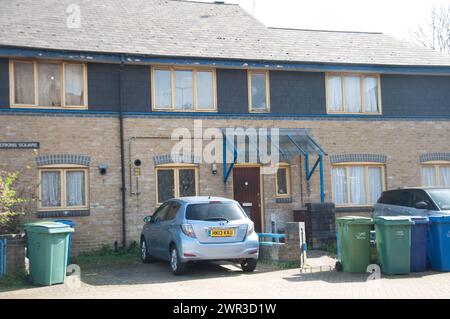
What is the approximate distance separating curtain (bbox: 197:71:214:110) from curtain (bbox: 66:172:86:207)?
13.1 ft

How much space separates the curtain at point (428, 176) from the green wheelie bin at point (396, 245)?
7731 millimetres

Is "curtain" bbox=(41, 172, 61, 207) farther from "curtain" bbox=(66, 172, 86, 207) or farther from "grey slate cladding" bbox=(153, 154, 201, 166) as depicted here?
"grey slate cladding" bbox=(153, 154, 201, 166)

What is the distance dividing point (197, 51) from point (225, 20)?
3.39 meters

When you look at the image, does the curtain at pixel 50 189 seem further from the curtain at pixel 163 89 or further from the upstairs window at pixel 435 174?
the upstairs window at pixel 435 174

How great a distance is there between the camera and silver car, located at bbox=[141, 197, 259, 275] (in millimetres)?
11180

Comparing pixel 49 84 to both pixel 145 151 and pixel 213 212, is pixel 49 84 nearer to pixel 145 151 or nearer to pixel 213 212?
pixel 145 151

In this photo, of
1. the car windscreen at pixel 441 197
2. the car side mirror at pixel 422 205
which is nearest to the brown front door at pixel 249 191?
the car side mirror at pixel 422 205

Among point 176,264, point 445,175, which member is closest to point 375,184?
point 445,175

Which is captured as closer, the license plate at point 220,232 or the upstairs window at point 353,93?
the license plate at point 220,232

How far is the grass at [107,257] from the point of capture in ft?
45.8

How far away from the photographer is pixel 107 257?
14.6 m

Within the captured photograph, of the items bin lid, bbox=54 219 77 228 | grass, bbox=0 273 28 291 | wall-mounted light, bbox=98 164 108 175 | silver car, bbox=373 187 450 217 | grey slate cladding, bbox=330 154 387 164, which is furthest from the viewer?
grey slate cladding, bbox=330 154 387 164

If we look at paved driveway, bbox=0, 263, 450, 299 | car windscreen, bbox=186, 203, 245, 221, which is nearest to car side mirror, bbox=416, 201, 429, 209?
paved driveway, bbox=0, 263, 450, 299
